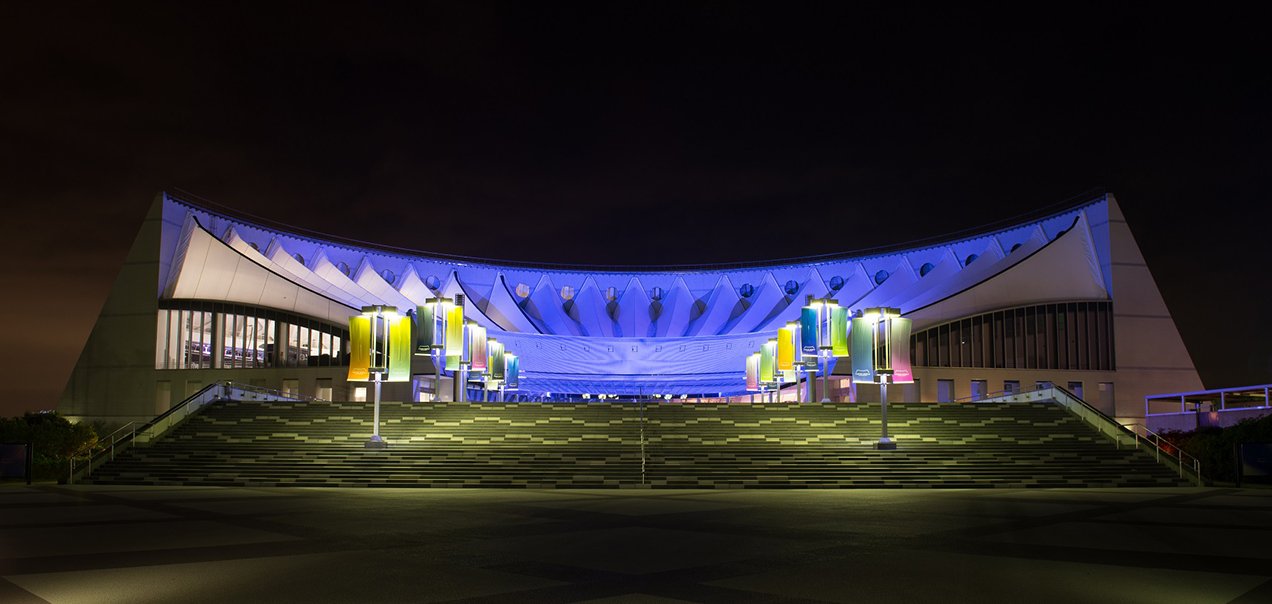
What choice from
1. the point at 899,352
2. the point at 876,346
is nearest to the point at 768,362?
the point at 876,346

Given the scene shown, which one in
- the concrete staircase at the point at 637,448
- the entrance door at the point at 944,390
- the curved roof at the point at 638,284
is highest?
the curved roof at the point at 638,284

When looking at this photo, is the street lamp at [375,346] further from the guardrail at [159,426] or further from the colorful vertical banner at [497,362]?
the colorful vertical banner at [497,362]

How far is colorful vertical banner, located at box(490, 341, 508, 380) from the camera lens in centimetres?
3366

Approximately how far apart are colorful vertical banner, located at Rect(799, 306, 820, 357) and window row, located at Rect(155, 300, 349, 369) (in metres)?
19.1

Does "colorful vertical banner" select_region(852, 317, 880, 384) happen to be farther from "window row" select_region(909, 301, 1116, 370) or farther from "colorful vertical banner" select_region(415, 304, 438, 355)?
"window row" select_region(909, 301, 1116, 370)

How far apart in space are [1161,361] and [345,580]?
111ft

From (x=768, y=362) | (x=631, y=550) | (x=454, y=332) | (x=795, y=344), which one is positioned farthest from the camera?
(x=768, y=362)

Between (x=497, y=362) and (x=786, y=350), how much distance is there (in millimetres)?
11659

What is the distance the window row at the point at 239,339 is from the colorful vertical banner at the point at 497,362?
19.7 feet

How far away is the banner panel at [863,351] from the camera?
2194 centimetres

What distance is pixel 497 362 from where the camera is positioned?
3406 centimetres

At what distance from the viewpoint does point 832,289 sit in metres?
50.1

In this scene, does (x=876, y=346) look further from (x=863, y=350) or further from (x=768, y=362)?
(x=768, y=362)

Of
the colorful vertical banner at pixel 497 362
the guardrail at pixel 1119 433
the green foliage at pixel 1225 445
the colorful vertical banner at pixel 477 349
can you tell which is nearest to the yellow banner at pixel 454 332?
the colorful vertical banner at pixel 477 349
